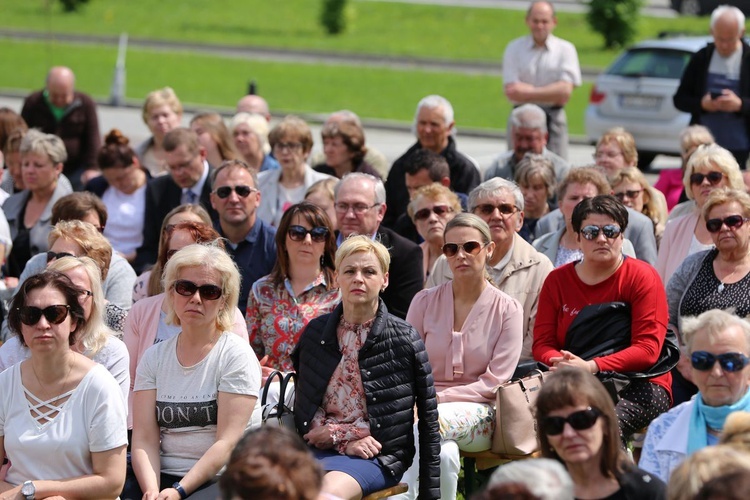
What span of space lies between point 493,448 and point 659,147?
11585mm

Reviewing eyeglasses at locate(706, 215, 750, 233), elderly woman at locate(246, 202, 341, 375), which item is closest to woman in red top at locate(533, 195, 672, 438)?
eyeglasses at locate(706, 215, 750, 233)

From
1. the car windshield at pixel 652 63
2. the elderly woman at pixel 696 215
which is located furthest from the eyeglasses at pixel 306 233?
the car windshield at pixel 652 63

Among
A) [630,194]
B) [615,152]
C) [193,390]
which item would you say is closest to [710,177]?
[630,194]

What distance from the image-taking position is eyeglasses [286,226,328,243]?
7296mm

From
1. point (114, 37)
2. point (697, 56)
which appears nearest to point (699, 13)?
point (114, 37)

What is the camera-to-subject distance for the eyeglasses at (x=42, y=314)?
5590 mm

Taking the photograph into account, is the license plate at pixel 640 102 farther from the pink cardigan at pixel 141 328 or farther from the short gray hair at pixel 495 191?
the pink cardigan at pixel 141 328

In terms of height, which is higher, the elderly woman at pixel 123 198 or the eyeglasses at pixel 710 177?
the eyeglasses at pixel 710 177

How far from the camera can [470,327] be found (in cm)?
673

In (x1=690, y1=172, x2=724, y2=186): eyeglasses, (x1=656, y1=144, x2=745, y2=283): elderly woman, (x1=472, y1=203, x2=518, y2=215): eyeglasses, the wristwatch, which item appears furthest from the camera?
(x1=690, y1=172, x2=724, y2=186): eyeglasses

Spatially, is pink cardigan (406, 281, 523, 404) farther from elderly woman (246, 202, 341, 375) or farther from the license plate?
the license plate

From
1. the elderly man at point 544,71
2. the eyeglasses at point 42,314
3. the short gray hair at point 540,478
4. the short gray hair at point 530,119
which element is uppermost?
the elderly man at point 544,71

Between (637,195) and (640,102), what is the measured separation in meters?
8.82

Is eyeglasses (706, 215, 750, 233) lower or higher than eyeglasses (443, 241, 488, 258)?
higher
